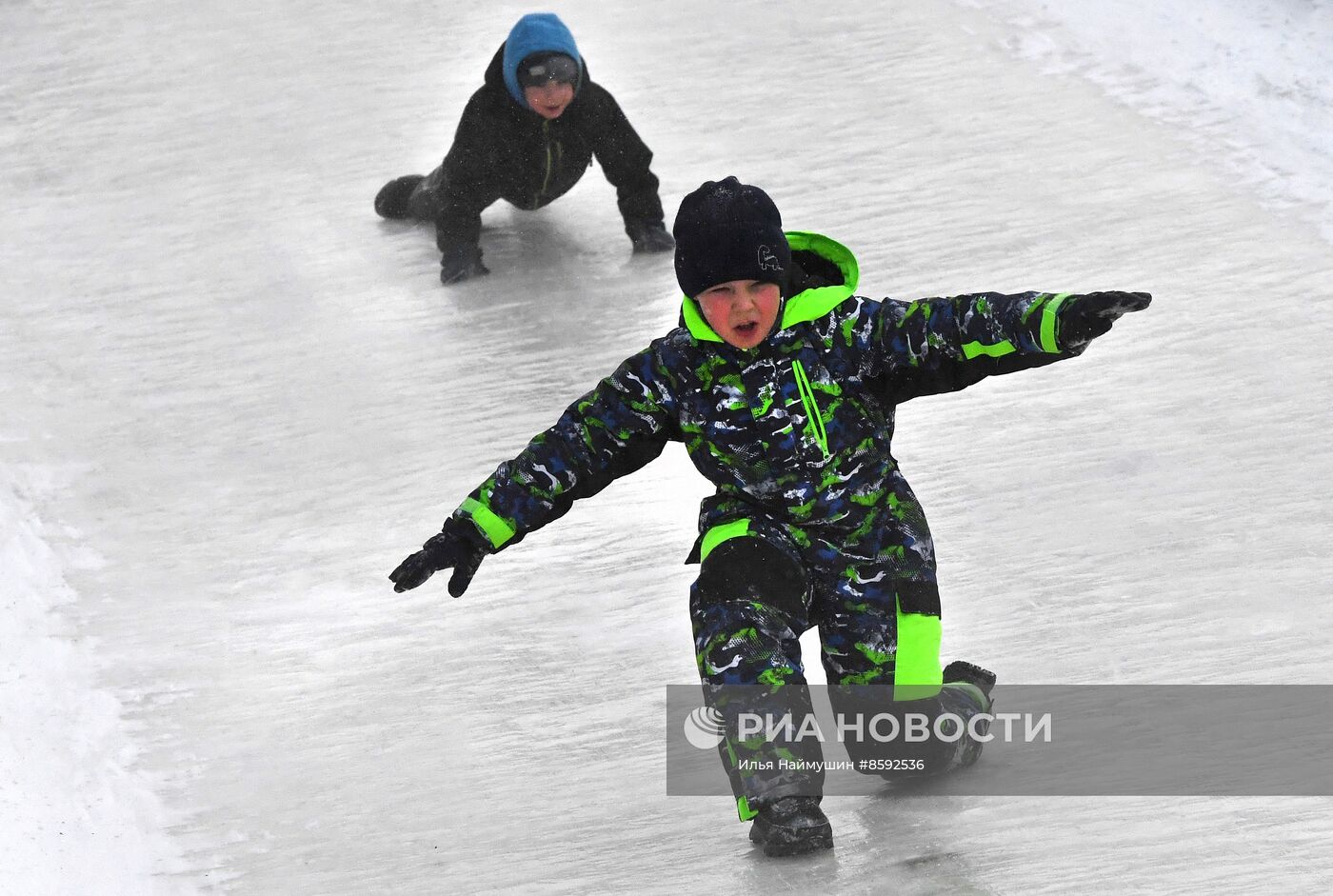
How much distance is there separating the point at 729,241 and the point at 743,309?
0.10 m

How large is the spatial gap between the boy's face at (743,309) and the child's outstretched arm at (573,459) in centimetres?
13

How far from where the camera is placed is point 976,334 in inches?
102

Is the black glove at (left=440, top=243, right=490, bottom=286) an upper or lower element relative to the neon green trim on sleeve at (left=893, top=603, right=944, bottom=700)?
lower

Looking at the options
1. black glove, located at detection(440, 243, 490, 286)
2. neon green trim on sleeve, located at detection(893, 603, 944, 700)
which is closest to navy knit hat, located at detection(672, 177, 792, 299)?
neon green trim on sleeve, located at detection(893, 603, 944, 700)

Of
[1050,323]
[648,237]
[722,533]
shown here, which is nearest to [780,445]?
[722,533]

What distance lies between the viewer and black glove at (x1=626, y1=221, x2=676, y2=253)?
16.7ft

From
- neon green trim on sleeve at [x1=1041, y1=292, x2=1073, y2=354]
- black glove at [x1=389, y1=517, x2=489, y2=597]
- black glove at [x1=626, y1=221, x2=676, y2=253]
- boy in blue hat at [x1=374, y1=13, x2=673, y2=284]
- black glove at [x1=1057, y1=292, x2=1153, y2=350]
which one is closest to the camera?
black glove at [x1=1057, y1=292, x2=1153, y2=350]

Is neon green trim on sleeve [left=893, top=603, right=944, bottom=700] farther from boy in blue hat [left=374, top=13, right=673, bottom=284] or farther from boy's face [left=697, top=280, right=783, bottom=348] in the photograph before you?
boy in blue hat [left=374, top=13, right=673, bottom=284]

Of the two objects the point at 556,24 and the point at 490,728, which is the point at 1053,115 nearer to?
the point at 556,24

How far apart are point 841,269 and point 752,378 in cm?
26

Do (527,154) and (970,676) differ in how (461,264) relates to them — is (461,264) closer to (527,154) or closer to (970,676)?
(527,154)

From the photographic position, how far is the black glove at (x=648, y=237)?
16.7 ft

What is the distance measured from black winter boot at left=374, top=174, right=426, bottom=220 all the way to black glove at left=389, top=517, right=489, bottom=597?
9.61 feet

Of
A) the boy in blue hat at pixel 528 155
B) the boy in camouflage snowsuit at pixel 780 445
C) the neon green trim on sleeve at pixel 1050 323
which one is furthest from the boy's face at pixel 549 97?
the neon green trim on sleeve at pixel 1050 323
